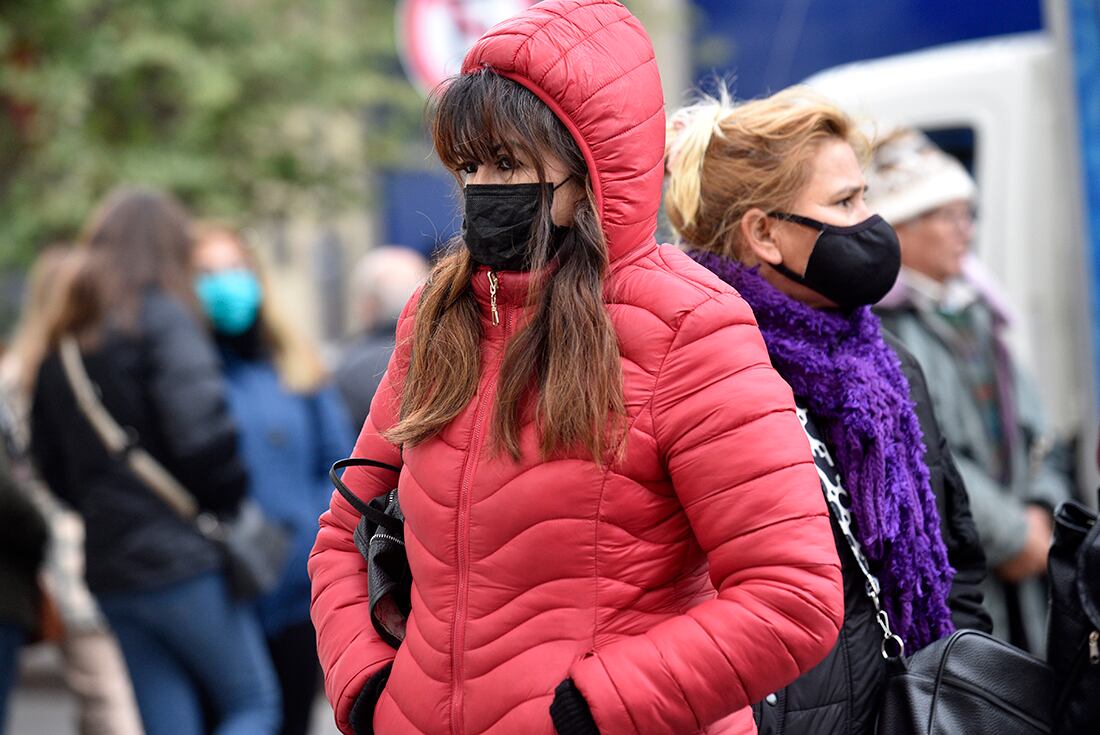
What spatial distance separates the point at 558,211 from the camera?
226cm

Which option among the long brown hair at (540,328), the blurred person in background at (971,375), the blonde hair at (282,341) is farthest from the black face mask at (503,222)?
the blonde hair at (282,341)

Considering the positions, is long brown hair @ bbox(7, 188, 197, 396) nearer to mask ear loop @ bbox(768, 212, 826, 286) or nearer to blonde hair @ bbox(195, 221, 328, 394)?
blonde hair @ bbox(195, 221, 328, 394)

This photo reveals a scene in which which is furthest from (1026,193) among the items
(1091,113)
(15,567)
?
(15,567)

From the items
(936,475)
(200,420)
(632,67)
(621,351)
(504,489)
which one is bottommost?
(200,420)

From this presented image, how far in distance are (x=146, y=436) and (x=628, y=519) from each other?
2.93m

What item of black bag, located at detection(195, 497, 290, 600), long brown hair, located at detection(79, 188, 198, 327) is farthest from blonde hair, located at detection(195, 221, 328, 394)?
black bag, located at detection(195, 497, 290, 600)

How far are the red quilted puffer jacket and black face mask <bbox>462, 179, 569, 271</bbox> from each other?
0.04 m

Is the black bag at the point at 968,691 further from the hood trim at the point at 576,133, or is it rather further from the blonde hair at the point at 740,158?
the hood trim at the point at 576,133

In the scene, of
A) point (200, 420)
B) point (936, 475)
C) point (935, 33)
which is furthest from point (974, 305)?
point (935, 33)

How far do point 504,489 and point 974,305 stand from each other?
9.62 feet

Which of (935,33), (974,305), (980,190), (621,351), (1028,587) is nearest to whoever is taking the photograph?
(621,351)

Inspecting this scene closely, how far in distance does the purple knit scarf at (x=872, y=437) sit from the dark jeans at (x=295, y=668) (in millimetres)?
3081

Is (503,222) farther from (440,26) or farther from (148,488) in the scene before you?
(440,26)

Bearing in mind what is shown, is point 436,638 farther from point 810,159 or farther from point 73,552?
point 73,552
